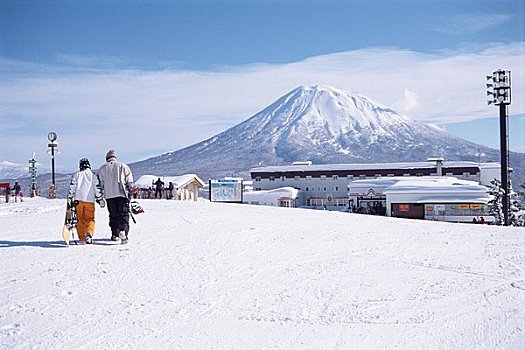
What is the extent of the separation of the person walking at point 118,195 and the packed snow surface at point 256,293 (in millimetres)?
335

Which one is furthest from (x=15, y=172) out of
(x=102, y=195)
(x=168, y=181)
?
(x=102, y=195)

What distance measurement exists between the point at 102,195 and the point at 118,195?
1.02 ft

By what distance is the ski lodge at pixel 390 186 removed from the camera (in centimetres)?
4159

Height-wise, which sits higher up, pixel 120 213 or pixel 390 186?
pixel 120 213

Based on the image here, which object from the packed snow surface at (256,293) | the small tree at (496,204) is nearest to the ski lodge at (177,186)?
the small tree at (496,204)

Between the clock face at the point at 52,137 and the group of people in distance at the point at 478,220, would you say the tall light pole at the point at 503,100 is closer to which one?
the group of people in distance at the point at 478,220

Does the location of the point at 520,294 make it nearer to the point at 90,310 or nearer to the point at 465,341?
the point at 465,341

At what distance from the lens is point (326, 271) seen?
7969 millimetres

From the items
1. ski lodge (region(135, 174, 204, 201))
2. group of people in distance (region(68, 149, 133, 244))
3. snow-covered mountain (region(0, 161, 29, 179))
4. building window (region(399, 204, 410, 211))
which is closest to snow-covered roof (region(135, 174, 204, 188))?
ski lodge (region(135, 174, 204, 201))

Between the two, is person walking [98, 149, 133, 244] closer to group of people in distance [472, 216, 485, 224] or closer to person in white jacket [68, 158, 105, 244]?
person in white jacket [68, 158, 105, 244]

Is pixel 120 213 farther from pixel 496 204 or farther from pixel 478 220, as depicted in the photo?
pixel 496 204

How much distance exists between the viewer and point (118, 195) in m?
9.64

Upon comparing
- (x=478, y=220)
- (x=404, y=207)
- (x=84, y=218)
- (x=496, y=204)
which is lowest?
(x=478, y=220)

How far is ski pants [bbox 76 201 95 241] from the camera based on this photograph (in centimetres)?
948
